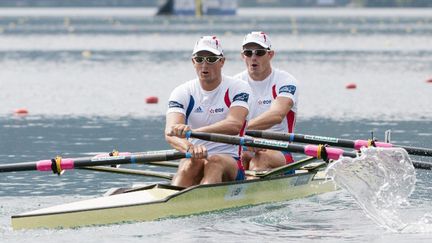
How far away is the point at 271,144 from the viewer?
1411cm

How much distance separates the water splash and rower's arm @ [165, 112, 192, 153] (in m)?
1.48

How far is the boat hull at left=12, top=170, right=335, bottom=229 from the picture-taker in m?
12.7

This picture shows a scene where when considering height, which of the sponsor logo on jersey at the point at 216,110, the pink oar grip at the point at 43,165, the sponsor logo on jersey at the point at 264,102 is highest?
the sponsor logo on jersey at the point at 264,102

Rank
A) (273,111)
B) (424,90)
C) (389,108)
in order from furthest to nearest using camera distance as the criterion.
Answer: (424,90) < (389,108) < (273,111)

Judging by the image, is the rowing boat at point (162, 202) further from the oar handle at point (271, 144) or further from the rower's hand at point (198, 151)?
the oar handle at point (271, 144)

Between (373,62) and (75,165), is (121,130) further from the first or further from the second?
(373,62)

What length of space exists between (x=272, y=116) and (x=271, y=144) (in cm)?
150

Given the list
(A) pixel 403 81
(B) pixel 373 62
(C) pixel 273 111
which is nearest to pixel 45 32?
(B) pixel 373 62

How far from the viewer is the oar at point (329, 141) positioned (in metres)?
14.6

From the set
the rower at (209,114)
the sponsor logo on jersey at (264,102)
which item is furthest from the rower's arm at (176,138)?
the sponsor logo on jersey at (264,102)

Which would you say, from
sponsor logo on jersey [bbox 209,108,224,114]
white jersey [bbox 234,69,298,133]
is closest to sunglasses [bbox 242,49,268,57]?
white jersey [bbox 234,69,298,133]

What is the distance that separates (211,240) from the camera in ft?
41.4

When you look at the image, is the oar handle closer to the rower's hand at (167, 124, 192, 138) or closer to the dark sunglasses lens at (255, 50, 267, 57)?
the rower's hand at (167, 124, 192, 138)

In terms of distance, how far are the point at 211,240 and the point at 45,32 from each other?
65451 mm
